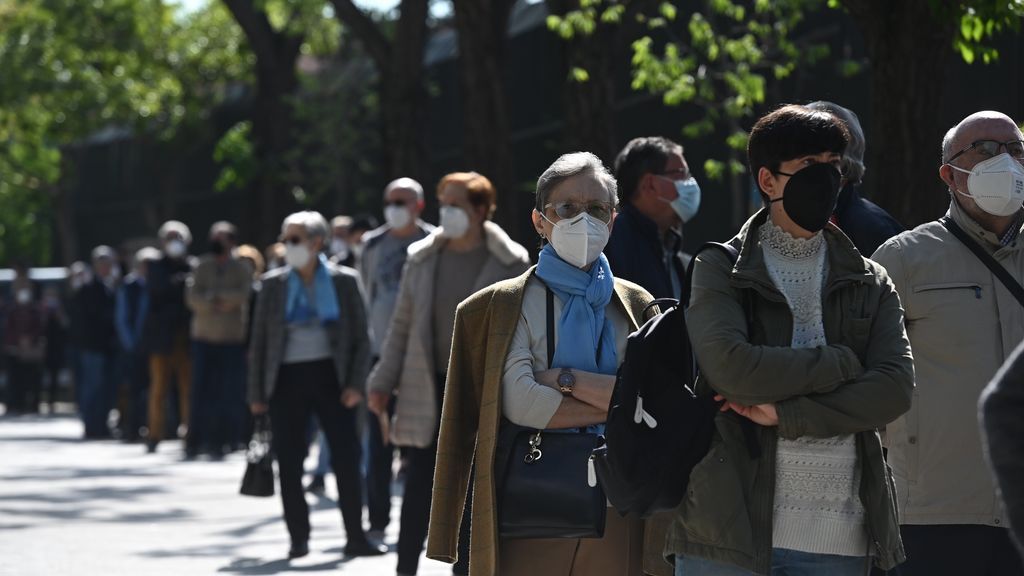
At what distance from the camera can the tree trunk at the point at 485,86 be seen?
1689 centimetres

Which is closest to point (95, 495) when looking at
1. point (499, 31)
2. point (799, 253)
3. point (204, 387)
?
point (204, 387)

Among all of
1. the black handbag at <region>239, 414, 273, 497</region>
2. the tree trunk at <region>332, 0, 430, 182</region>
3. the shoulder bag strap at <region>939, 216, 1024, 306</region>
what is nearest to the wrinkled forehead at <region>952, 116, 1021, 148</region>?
the shoulder bag strap at <region>939, 216, 1024, 306</region>

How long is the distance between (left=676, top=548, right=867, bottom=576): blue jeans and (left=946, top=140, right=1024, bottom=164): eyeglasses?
5.83 feet

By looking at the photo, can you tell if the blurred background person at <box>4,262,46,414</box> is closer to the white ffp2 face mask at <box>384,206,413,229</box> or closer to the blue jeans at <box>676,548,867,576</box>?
the white ffp2 face mask at <box>384,206,413,229</box>

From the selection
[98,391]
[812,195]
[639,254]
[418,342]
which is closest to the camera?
[812,195]

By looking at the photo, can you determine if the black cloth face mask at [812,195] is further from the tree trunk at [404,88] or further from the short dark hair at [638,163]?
the tree trunk at [404,88]

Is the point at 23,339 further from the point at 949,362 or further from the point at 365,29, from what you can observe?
the point at 949,362

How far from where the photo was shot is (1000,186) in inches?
226

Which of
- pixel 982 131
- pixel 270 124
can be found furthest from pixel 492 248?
pixel 270 124

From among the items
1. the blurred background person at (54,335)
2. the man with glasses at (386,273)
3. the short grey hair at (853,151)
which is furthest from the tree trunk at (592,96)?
the blurred background person at (54,335)

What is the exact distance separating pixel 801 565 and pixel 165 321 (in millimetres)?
16183

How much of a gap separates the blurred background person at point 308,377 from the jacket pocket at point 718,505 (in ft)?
21.8

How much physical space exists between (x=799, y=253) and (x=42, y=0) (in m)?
38.5

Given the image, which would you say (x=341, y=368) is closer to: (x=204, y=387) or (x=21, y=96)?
(x=204, y=387)
